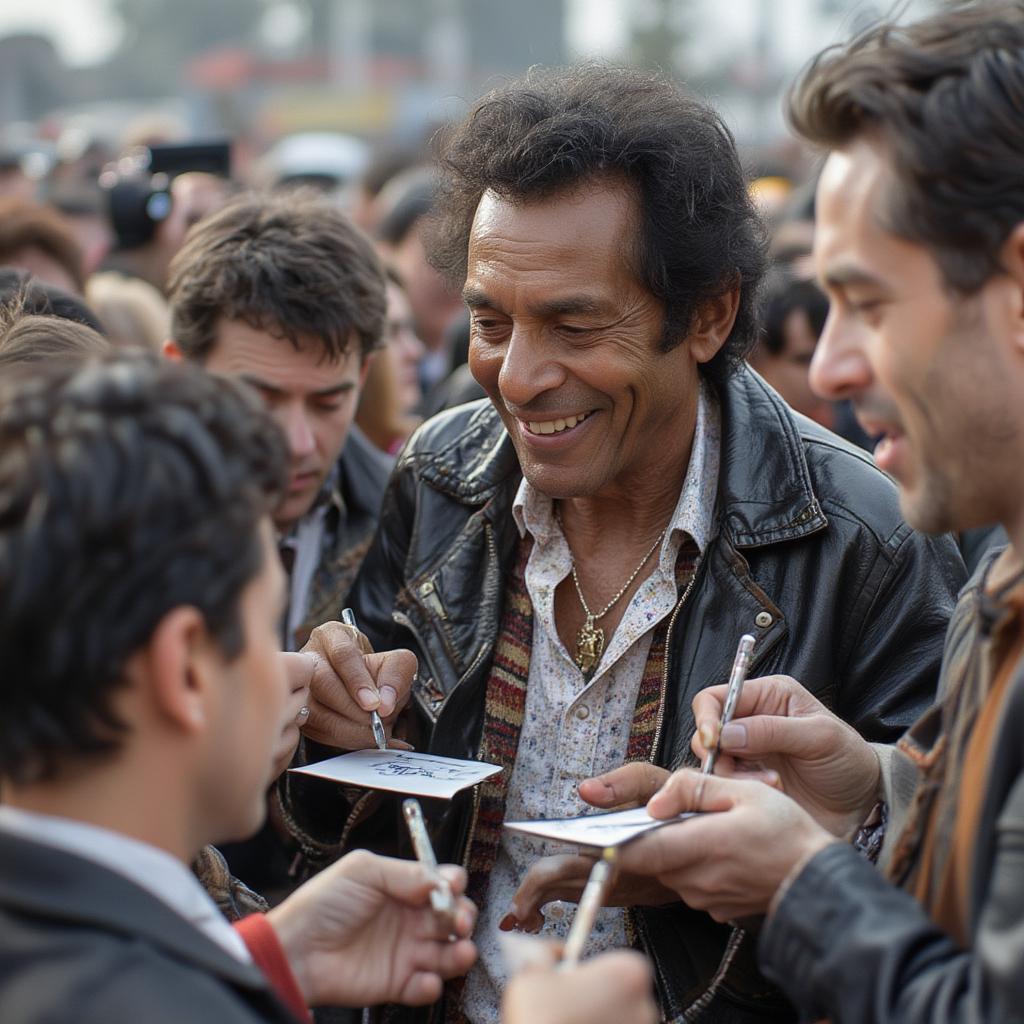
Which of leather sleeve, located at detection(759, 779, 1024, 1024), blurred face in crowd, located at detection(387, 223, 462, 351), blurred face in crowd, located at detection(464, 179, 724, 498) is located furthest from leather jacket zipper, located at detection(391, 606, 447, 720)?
blurred face in crowd, located at detection(387, 223, 462, 351)

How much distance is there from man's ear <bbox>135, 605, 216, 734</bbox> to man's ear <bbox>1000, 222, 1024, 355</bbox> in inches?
42.2

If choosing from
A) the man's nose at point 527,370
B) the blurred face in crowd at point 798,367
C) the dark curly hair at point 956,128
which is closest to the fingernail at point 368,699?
the man's nose at point 527,370

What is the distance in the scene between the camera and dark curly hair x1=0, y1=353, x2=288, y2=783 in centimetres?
155

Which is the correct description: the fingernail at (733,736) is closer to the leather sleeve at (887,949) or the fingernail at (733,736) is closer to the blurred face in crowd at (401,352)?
the leather sleeve at (887,949)

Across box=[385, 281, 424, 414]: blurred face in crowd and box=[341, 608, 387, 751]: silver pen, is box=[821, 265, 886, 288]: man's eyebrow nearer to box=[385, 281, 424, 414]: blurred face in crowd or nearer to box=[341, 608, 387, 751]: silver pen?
box=[341, 608, 387, 751]: silver pen

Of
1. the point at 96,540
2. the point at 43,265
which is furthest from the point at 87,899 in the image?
the point at 43,265

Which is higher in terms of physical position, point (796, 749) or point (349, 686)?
point (796, 749)

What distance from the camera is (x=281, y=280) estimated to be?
3.63 meters

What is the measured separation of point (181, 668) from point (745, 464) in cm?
150

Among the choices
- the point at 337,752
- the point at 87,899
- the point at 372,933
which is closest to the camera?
the point at 87,899

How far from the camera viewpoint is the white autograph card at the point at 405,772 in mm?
2328

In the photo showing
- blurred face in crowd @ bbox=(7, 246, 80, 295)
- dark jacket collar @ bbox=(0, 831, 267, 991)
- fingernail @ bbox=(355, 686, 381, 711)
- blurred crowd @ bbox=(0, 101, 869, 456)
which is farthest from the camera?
blurred face in crowd @ bbox=(7, 246, 80, 295)

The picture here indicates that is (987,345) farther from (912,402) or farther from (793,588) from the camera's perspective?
(793,588)

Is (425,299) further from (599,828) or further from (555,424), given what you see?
(599,828)
